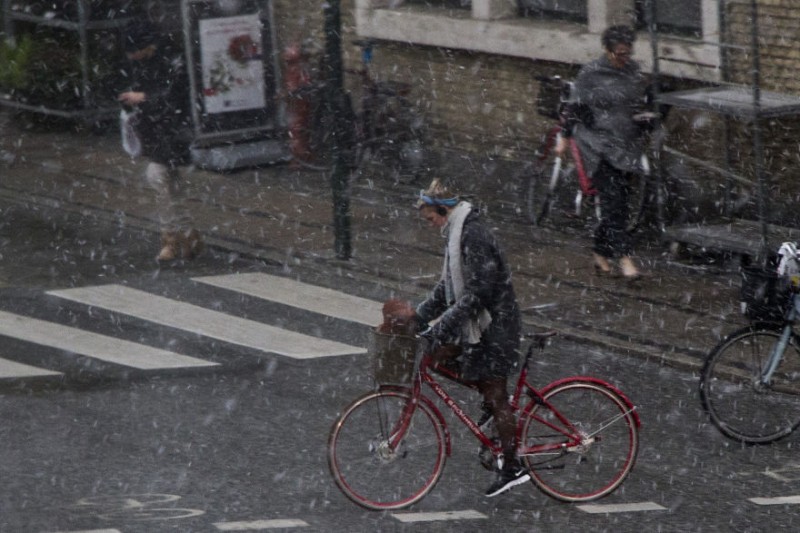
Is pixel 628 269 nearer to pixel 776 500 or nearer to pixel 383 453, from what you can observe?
pixel 776 500

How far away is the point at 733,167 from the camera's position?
15.3 metres

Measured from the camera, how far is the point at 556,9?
59.5 ft

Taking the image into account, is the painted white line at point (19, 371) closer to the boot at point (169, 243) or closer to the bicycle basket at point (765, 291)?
the boot at point (169, 243)

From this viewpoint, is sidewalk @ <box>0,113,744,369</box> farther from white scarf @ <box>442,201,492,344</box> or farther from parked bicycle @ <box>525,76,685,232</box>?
white scarf @ <box>442,201,492,344</box>

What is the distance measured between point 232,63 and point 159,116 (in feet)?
14.1

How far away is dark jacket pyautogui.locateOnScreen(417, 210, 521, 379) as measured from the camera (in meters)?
8.34

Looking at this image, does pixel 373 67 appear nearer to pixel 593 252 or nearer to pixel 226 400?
pixel 593 252

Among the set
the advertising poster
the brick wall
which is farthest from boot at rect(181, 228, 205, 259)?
the brick wall

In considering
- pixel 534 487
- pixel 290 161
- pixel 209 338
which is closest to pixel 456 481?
pixel 534 487

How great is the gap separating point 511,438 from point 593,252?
583 cm

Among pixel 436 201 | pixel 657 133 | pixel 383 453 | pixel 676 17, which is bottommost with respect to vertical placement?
pixel 383 453

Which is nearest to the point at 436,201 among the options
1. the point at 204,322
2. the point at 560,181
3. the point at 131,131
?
the point at 204,322

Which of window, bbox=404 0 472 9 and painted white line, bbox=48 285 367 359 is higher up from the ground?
window, bbox=404 0 472 9

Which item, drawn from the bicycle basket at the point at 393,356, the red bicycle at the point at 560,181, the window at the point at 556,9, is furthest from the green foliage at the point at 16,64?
the bicycle basket at the point at 393,356
